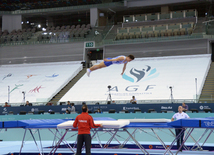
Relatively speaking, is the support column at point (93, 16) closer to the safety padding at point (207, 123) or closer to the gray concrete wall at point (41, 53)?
the gray concrete wall at point (41, 53)

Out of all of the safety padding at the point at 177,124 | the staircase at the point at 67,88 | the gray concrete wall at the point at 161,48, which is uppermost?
the gray concrete wall at the point at 161,48

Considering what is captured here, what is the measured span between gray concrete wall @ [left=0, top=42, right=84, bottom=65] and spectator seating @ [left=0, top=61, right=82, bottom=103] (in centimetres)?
121

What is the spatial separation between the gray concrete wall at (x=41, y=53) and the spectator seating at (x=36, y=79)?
47.7 inches

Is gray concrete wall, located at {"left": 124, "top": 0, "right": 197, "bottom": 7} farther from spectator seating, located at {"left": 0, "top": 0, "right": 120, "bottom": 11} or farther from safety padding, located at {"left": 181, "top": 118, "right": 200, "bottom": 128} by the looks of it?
safety padding, located at {"left": 181, "top": 118, "right": 200, "bottom": 128}

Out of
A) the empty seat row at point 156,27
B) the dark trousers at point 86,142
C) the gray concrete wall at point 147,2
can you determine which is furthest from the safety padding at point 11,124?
the gray concrete wall at point 147,2

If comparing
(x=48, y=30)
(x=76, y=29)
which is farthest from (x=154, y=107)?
Answer: (x=48, y=30)

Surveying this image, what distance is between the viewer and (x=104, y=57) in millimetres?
32938

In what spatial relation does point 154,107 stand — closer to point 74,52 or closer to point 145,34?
point 145,34

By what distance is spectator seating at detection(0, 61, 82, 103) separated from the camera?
25.8m

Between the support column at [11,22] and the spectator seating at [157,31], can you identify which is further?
the support column at [11,22]

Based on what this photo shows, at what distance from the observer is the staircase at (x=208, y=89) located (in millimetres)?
18822

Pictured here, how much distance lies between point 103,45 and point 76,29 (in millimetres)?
5033

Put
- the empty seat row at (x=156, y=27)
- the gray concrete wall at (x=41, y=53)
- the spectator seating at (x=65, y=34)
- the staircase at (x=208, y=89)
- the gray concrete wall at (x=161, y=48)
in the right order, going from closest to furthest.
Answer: the staircase at (x=208, y=89) → the gray concrete wall at (x=161, y=48) → the empty seat row at (x=156, y=27) → the gray concrete wall at (x=41, y=53) → the spectator seating at (x=65, y=34)

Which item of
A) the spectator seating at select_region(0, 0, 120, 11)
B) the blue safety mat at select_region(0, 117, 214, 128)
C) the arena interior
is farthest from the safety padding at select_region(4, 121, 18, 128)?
the spectator seating at select_region(0, 0, 120, 11)
